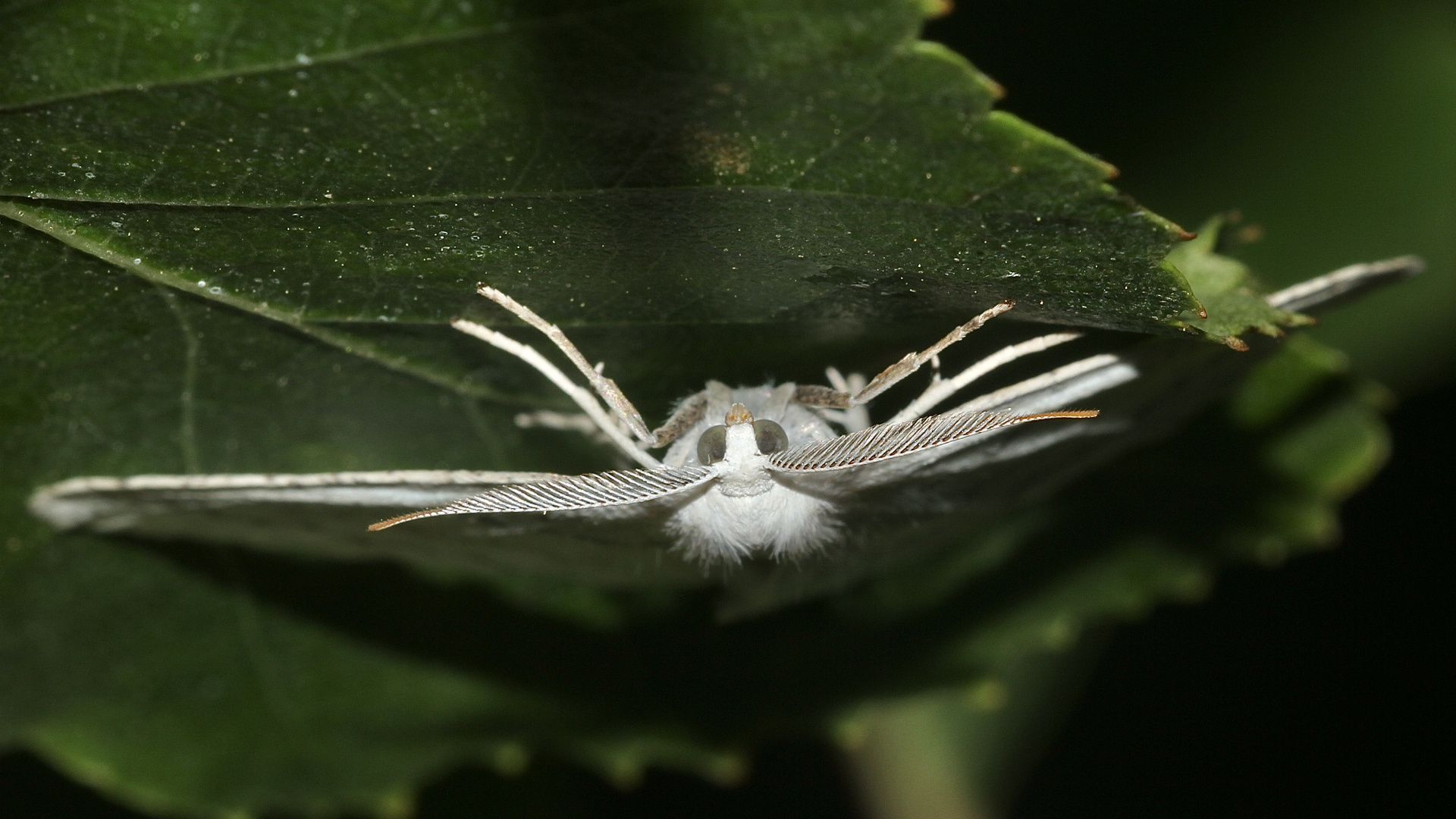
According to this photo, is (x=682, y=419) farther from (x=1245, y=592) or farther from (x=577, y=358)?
(x=1245, y=592)

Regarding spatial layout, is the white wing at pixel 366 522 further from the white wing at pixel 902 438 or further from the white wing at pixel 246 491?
the white wing at pixel 902 438

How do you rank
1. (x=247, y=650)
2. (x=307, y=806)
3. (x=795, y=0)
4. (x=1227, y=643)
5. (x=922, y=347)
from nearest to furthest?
(x=795, y=0)
(x=922, y=347)
(x=247, y=650)
(x=307, y=806)
(x=1227, y=643)

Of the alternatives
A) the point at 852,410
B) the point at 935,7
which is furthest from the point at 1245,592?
the point at 935,7

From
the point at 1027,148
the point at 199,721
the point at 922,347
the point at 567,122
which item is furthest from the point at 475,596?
the point at 1027,148

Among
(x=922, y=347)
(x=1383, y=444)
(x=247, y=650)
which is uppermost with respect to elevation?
(x=1383, y=444)

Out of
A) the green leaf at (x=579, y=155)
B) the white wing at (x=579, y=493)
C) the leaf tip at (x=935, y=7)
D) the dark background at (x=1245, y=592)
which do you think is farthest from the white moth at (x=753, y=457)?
the dark background at (x=1245, y=592)

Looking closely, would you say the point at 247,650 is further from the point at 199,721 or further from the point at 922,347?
the point at 922,347

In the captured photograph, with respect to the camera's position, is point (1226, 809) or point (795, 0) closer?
point (795, 0)
